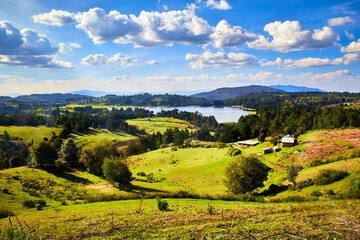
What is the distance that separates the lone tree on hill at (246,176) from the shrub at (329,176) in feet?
22.5

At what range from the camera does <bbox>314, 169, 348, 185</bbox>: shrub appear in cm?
2503

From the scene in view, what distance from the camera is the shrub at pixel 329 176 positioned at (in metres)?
25.0

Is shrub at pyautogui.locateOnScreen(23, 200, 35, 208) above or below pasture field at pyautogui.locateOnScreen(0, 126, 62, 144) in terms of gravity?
above

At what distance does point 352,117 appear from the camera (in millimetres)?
66562

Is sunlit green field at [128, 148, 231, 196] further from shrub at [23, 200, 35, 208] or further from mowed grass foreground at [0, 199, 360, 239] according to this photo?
mowed grass foreground at [0, 199, 360, 239]

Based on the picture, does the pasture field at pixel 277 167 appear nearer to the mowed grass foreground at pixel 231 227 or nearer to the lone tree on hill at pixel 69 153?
the mowed grass foreground at pixel 231 227

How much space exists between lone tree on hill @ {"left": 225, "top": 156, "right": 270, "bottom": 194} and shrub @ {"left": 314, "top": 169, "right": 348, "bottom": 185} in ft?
22.5

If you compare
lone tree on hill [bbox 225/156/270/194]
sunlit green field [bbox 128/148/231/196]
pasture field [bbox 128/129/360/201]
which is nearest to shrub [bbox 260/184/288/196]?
lone tree on hill [bbox 225/156/270/194]

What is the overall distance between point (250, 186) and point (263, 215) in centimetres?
1659

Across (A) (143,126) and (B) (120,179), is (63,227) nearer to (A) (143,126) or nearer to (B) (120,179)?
(B) (120,179)

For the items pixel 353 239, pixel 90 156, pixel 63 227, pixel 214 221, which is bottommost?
pixel 90 156

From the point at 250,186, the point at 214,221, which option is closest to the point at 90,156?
the point at 250,186

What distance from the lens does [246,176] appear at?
28.5m

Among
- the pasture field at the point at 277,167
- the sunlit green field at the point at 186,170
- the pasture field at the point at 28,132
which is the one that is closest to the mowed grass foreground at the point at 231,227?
the pasture field at the point at 277,167
